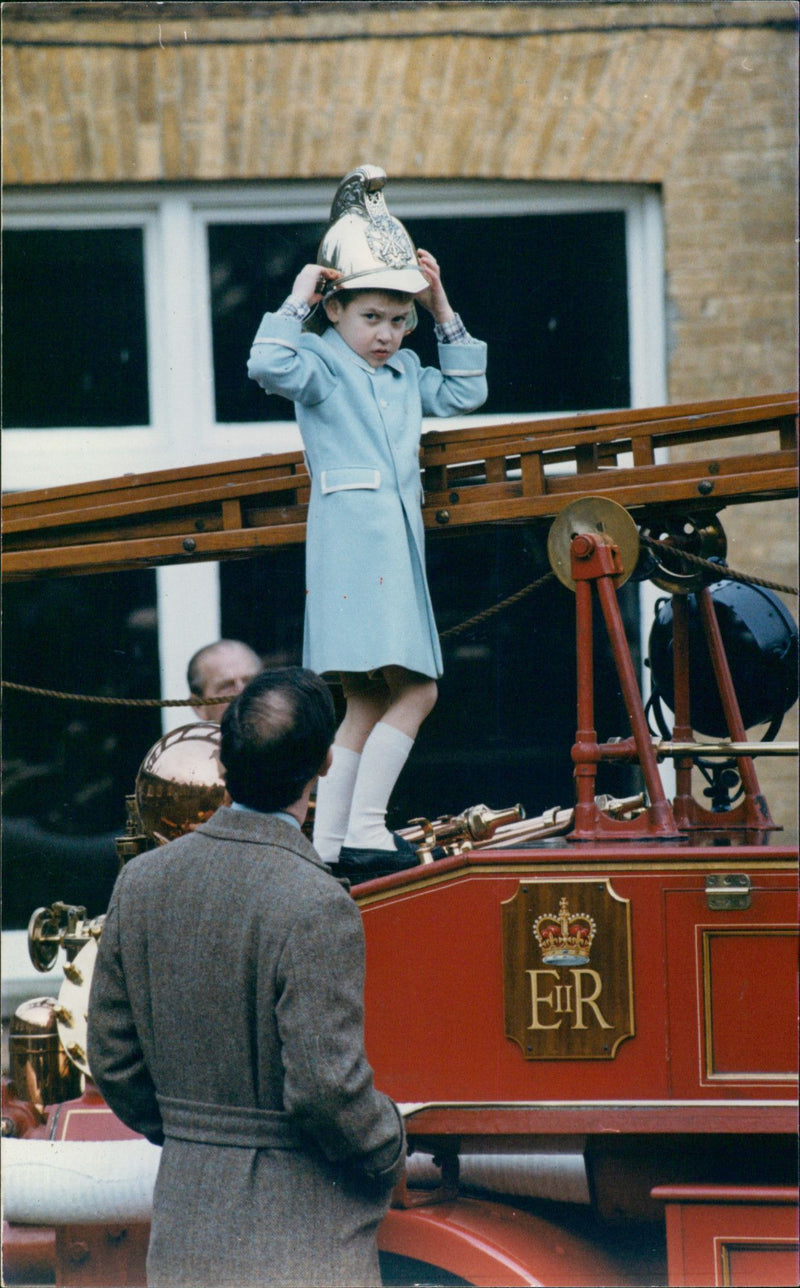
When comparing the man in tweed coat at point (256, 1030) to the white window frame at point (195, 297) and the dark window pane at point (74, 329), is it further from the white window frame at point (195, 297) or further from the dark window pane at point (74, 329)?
the dark window pane at point (74, 329)

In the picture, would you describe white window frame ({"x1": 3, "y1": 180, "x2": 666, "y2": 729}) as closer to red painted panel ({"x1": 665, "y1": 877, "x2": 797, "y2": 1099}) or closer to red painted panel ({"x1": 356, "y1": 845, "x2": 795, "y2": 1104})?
red painted panel ({"x1": 356, "y1": 845, "x2": 795, "y2": 1104})

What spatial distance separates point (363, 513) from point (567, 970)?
1.07 m

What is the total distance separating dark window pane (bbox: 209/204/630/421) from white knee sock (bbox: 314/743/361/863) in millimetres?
2101

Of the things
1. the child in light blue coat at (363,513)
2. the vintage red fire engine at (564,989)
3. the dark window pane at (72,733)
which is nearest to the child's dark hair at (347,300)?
the child in light blue coat at (363,513)

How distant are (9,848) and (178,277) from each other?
209cm

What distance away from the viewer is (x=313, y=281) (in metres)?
3.23

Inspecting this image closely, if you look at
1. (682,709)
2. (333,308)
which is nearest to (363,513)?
(333,308)

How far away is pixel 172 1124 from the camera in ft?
7.32

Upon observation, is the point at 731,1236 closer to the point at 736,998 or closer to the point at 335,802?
the point at 736,998

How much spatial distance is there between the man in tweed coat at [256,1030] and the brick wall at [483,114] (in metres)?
3.17

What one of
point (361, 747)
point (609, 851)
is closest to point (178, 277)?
point (361, 747)

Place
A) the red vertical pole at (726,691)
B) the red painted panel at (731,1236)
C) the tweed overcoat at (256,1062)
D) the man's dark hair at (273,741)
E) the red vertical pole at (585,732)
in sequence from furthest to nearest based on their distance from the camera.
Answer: the red vertical pole at (726,691)
the red vertical pole at (585,732)
the red painted panel at (731,1236)
the man's dark hair at (273,741)
the tweed overcoat at (256,1062)

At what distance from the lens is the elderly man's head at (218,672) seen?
445cm

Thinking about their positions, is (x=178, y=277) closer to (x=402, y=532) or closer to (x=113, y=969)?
(x=402, y=532)
